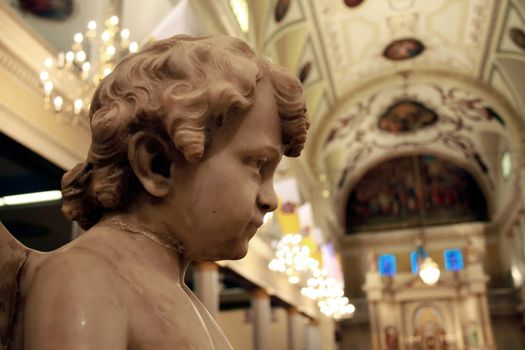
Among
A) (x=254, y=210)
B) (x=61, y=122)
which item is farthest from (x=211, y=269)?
(x=254, y=210)

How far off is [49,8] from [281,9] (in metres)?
7.14

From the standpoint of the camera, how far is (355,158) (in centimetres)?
2161

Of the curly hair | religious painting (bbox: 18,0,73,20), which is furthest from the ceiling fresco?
the curly hair

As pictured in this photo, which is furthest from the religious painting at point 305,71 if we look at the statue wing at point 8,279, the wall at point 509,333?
the statue wing at point 8,279

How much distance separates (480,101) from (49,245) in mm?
13301

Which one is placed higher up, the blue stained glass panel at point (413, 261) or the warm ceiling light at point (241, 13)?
the warm ceiling light at point (241, 13)

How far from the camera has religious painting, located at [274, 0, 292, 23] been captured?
12.5 meters

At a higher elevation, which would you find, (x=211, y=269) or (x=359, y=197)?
(x=359, y=197)

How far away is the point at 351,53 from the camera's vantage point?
52.4 ft

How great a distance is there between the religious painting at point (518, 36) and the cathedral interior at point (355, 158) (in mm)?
41

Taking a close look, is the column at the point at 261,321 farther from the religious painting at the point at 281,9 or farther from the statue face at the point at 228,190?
the statue face at the point at 228,190

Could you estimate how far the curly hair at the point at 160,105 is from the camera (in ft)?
3.41

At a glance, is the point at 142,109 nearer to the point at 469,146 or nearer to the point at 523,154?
the point at 523,154

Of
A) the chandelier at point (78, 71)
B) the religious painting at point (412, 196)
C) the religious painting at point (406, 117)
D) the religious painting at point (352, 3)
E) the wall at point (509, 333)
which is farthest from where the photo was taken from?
the religious painting at point (412, 196)
